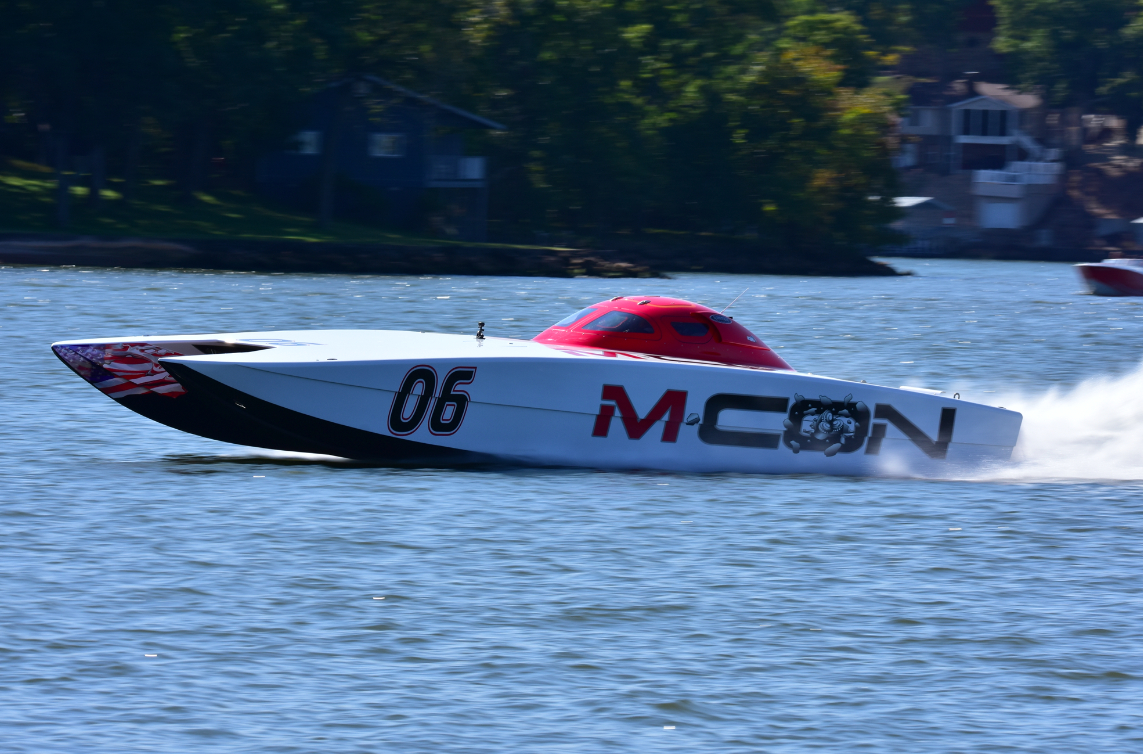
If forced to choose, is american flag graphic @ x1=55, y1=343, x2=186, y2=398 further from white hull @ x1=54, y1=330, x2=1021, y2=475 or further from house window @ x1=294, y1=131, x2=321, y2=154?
house window @ x1=294, y1=131, x2=321, y2=154

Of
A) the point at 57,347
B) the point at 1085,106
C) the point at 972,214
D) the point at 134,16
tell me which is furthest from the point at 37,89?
the point at 1085,106

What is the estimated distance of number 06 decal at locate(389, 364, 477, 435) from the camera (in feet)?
38.8

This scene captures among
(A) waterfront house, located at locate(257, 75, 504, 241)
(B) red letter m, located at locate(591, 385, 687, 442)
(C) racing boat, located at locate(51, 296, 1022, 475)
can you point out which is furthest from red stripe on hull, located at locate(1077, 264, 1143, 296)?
(B) red letter m, located at locate(591, 385, 687, 442)

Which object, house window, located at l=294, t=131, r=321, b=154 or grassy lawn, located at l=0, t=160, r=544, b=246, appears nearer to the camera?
grassy lawn, located at l=0, t=160, r=544, b=246

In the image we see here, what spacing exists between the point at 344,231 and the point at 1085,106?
60.3 m

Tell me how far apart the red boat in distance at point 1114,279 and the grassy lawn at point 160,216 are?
21.5 m

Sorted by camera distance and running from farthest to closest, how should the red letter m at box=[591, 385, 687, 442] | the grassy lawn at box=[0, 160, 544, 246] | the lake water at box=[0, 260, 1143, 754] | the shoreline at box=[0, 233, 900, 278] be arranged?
the grassy lawn at box=[0, 160, 544, 246] < the shoreline at box=[0, 233, 900, 278] < the red letter m at box=[591, 385, 687, 442] < the lake water at box=[0, 260, 1143, 754]

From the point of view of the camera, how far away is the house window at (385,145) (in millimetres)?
55531

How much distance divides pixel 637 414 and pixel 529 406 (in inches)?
35.3

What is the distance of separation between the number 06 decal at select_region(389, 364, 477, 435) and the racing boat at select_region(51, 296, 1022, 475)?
0.01 m

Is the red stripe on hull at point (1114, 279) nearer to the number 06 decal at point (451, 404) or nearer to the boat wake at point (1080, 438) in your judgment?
the boat wake at point (1080, 438)

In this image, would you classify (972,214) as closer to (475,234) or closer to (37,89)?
(475,234)

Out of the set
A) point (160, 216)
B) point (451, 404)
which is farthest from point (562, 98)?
point (451, 404)

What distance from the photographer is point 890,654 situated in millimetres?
7797
